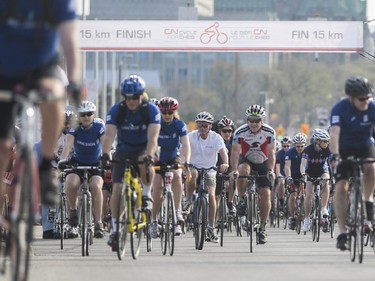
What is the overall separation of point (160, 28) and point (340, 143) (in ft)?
103

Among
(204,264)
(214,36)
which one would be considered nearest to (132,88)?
(204,264)

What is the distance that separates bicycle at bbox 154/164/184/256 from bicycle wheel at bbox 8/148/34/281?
7.42 meters

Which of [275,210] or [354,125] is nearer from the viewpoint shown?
[354,125]

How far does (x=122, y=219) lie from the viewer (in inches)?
573

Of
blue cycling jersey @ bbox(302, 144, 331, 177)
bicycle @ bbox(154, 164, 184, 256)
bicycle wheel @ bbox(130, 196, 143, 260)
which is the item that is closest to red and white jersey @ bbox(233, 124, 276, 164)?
bicycle @ bbox(154, 164, 184, 256)

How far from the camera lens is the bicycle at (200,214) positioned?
56.6ft

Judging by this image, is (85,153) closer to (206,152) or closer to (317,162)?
(206,152)

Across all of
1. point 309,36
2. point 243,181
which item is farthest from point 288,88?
point 243,181

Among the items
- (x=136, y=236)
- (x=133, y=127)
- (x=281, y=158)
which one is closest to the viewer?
(x=136, y=236)

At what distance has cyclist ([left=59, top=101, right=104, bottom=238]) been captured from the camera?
57.4 ft

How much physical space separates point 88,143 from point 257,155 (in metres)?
2.25

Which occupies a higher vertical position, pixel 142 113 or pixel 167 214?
pixel 142 113

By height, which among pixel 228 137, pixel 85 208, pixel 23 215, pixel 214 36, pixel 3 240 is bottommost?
pixel 3 240

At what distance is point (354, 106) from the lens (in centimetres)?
1456
